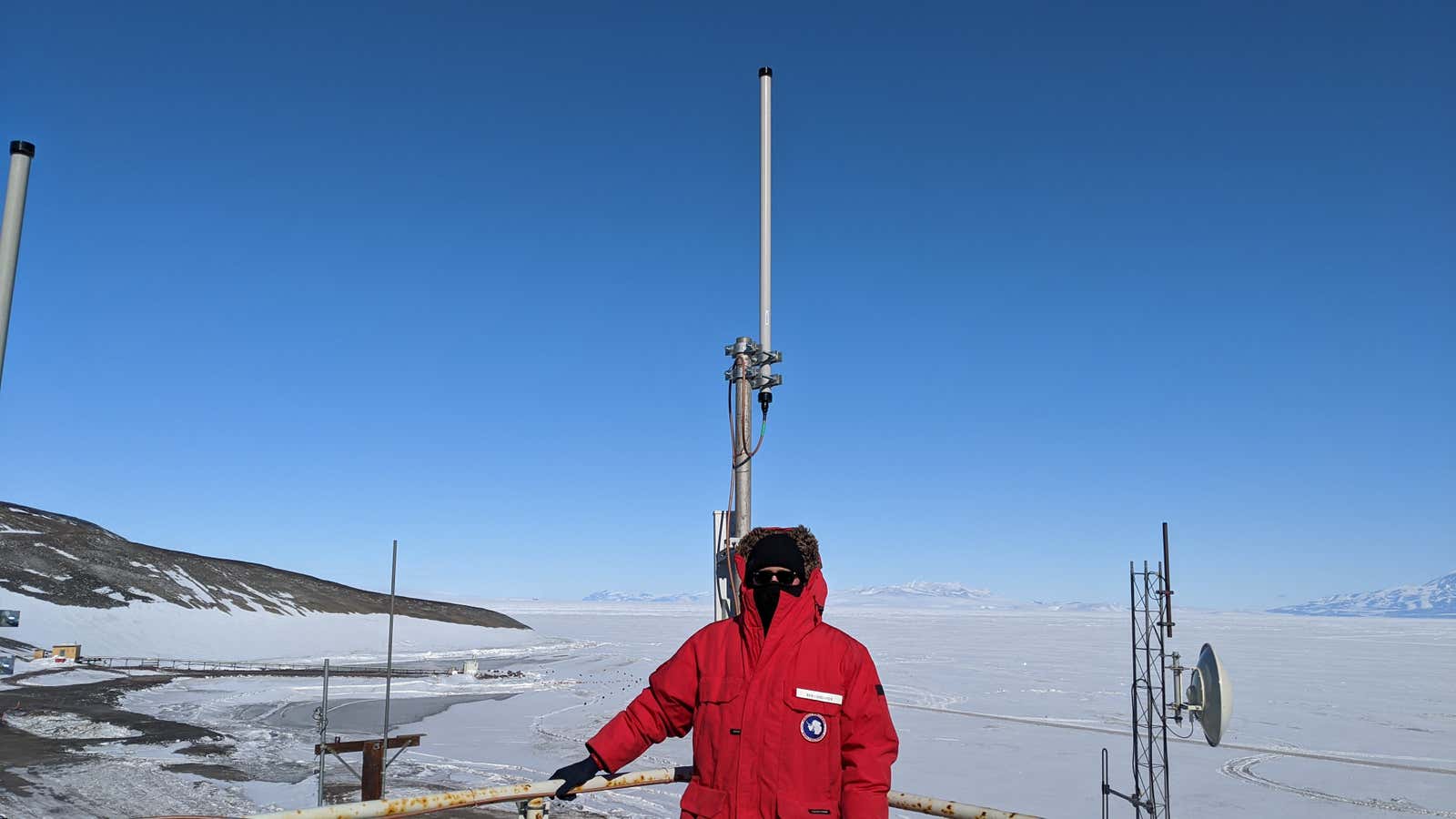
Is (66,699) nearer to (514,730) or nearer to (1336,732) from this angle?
(514,730)

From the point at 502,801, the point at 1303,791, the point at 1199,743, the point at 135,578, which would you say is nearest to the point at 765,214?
the point at 502,801

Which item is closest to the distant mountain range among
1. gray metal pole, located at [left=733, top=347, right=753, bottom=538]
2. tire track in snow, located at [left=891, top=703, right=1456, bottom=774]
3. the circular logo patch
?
tire track in snow, located at [left=891, top=703, right=1456, bottom=774]

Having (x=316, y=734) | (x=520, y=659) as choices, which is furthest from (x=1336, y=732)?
(x=520, y=659)

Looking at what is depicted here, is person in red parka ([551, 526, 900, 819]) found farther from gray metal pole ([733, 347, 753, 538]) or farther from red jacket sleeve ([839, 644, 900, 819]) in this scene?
gray metal pole ([733, 347, 753, 538])

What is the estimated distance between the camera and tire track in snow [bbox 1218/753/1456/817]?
19.0 meters

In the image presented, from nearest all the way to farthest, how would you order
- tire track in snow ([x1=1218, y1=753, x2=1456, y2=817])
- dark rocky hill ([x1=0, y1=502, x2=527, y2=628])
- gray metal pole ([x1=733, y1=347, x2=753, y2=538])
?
gray metal pole ([x1=733, y1=347, x2=753, y2=538])
tire track in snow ([x1=1218, y1=753, x2=1456, y2=817])
dark rocky hill ([x1=0, y1=502, x2=527, y2=628])

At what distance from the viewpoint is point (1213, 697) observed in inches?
501

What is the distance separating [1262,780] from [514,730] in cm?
1890

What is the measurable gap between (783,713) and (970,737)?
2605 cm

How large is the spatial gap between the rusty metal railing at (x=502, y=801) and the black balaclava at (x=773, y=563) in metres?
0.79

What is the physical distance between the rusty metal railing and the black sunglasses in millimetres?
862

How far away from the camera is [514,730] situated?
90.3 ft

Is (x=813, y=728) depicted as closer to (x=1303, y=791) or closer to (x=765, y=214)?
(x=765, y=214)

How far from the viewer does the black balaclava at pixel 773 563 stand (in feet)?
10.7
